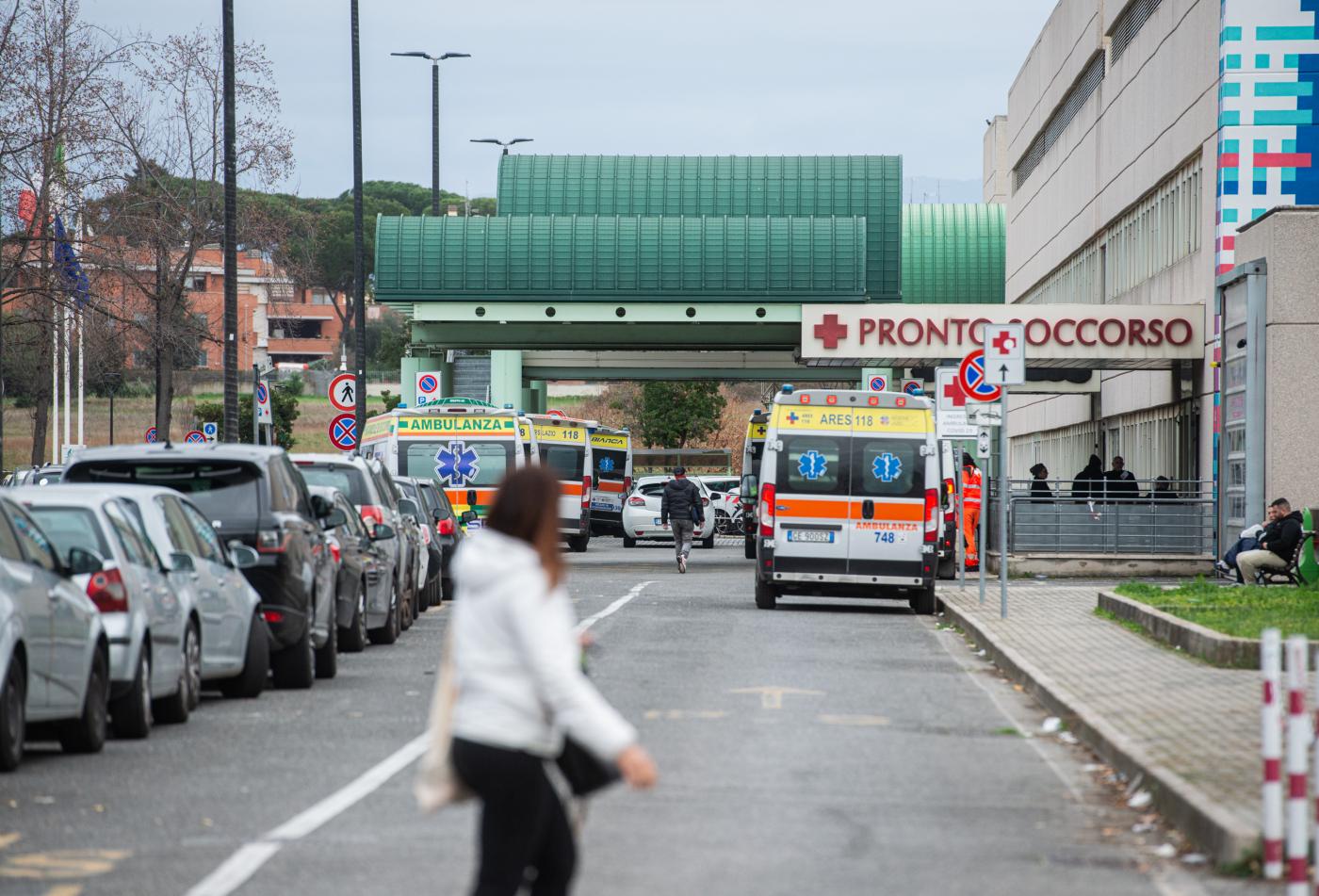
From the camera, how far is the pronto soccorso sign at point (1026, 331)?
38438 millimetres

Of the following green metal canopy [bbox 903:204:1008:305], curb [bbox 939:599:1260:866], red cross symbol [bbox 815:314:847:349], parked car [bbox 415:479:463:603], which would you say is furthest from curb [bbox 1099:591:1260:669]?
green metal canopy [bbox 903:204:1008:305]

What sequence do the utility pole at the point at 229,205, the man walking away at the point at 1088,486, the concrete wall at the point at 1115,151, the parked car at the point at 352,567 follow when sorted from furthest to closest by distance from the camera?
the concrete wall at the point at 1115,151 < the man walking away at the point at 1088,486 < the utility pole at the point at 229,205 < the parked car at the point at 352,567

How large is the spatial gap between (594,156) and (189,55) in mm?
22419

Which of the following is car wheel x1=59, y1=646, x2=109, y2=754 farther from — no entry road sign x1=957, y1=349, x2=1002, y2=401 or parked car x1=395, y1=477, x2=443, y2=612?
no entry road sign x1=957, y1=349, x2=1002, y2=401

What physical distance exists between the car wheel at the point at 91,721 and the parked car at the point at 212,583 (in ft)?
5.00

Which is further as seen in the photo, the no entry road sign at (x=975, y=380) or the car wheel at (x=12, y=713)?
the no entry road sign at (x=975, y=380)

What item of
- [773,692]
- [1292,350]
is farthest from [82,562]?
[1292,350]

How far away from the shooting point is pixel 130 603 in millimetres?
12664

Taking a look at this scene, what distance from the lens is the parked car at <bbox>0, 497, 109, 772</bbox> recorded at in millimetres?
11055

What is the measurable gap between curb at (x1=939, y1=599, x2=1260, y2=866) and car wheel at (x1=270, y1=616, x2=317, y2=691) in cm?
522

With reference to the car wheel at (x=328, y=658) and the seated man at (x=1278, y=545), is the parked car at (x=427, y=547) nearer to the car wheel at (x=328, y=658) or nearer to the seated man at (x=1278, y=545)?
the car wheel at (x=328, y=658)

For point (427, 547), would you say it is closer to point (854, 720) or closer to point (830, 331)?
point (854, 720)

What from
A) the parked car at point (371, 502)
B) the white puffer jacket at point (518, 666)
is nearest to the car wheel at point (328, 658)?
the parked car at point (371, 502)

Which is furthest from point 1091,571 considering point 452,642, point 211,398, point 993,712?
point 211,398
